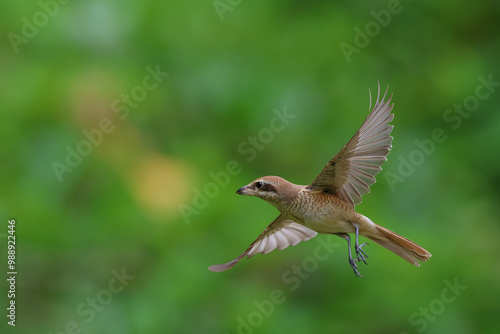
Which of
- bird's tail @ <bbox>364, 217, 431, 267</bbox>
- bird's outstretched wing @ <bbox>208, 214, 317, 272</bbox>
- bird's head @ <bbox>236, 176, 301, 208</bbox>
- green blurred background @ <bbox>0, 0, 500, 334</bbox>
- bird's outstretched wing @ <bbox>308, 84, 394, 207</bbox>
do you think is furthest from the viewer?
green blurred background @ <bbox>0, 0, 500, 334</bbox>

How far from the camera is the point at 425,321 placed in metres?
4.17

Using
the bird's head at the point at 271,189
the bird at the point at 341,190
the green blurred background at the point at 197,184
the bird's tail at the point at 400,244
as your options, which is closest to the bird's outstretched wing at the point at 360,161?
the bird at the point at 341,190

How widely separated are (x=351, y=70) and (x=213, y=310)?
1959 millimetres

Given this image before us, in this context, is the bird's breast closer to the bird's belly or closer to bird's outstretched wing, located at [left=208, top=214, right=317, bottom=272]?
the bird's belly

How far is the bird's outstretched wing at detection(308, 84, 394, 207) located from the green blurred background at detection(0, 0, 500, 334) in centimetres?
175

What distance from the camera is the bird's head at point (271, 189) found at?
218 centimetres

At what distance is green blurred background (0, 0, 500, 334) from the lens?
4148 millimetres

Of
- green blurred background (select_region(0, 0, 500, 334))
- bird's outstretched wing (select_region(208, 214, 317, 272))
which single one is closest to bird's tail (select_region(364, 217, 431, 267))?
bird's outstretched wing (select_region(208, 214, 317, 272))

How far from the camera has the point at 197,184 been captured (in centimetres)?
441

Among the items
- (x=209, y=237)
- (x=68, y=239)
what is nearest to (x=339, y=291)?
(x=209, y=237)

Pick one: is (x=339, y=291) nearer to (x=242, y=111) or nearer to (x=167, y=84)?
(x=242, y=111)

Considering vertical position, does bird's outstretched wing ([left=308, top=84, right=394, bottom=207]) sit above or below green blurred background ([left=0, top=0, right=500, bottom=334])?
above

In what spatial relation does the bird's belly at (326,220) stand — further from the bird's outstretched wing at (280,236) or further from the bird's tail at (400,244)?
the bird's outstretched wing at (280,236)

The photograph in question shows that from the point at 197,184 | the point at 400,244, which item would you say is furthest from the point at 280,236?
the point at 197,184
